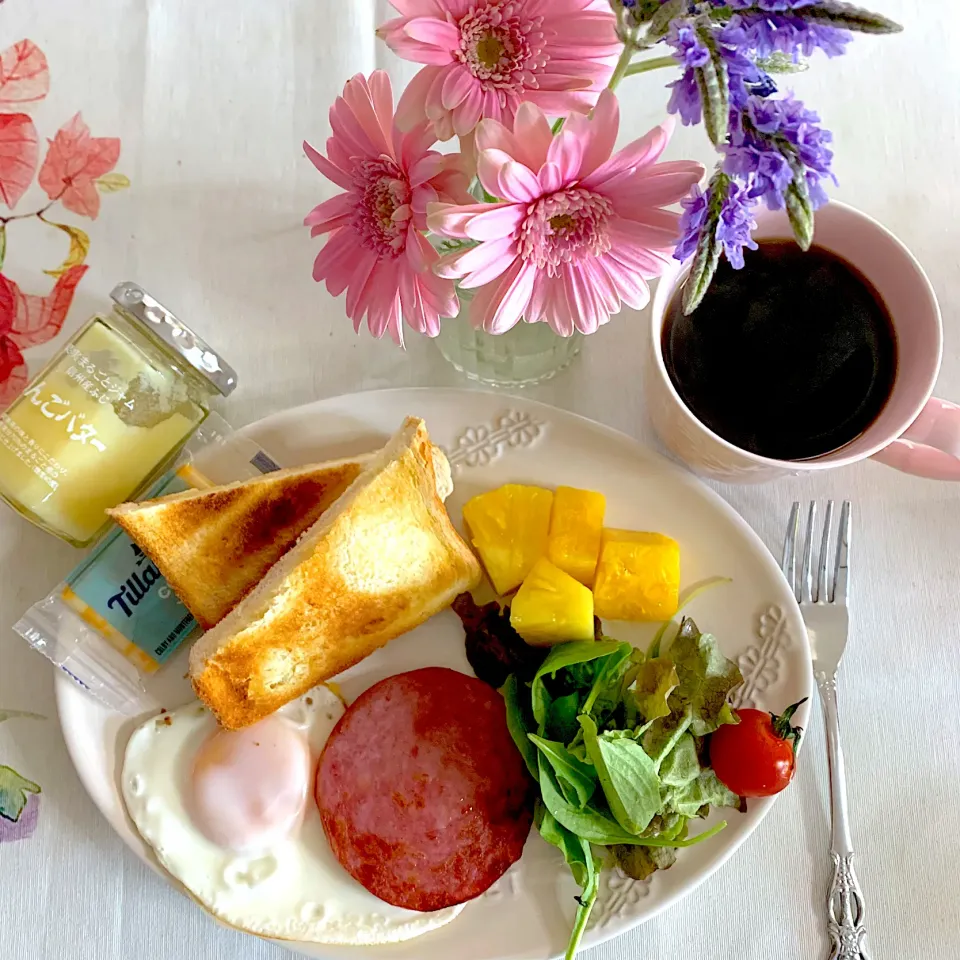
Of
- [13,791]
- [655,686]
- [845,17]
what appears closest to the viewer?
[845,17]

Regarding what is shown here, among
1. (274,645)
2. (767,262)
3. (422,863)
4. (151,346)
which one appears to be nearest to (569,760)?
(422,863)

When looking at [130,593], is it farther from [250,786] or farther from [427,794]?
[427,794]

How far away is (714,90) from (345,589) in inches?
27.5

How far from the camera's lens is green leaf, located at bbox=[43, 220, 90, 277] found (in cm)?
119

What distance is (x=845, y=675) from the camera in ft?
3.59

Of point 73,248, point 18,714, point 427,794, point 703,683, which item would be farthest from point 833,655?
point 73,248

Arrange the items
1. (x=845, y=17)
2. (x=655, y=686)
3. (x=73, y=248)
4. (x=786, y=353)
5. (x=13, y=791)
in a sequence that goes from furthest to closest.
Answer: (x=73, y=248), (x=13, y=791), (x=655, y=686), (x=786, y=353), (x=845, y=17)

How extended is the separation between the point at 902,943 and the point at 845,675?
319 millimetres

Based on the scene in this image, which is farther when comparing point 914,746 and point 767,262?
point 914,746

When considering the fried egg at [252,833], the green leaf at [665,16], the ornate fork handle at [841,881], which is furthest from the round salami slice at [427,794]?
the green leaf at [665,16]

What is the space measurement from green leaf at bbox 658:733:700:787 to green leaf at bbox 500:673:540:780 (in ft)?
0.48

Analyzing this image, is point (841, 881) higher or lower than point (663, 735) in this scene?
lower

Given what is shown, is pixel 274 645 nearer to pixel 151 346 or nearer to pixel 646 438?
pixel 151 346

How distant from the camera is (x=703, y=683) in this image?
975mm
